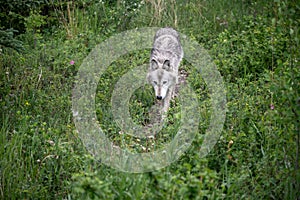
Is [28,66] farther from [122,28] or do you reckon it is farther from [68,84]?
[122,28]

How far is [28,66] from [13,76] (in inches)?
21.0

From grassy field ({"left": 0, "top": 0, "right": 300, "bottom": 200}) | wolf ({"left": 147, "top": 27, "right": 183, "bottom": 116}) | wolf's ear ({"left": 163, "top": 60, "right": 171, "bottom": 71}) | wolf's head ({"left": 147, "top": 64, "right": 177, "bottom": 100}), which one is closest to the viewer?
grassy field ({"left": 0, "top": 0, "right": 300, "bottom": 200})

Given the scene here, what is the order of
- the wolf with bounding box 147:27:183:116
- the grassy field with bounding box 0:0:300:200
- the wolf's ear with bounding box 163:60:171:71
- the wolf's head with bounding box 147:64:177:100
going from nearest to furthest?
the grassy field with bounding box 0:0:300:200 < the wolf's head with bounding box 147:64:177:100 < the wolf with bounding box 147:27:183:116 < the wolf's ear with bounding box 163:60:171:71

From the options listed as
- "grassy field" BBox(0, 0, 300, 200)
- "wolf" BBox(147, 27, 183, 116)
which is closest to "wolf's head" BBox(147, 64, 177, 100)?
"wolf" BBox(147, 27, 183, 116)

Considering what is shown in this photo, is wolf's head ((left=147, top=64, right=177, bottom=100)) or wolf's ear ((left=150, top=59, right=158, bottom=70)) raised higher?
wolf's ear ((left=150, top=59, right=158, bottom=70))

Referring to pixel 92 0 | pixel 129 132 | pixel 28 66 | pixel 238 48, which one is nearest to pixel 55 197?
pixel 129 132

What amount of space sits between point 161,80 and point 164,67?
0.26 metres

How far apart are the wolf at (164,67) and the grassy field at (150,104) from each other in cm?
22

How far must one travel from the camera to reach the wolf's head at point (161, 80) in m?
7.01

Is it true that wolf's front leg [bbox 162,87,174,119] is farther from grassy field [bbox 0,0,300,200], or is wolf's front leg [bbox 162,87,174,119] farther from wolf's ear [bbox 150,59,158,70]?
wolf's ear [bbox 150,59,158,70]

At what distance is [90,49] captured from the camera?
8.17m

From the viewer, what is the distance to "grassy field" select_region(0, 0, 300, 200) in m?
3.92

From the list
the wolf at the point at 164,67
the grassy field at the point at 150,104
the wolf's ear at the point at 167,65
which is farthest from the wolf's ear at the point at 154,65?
the grassy field at the point at 150,104

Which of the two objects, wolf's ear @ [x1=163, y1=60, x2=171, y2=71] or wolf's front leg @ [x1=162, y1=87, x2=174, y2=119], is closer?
wolf's front leg @ [x1=162, y1=87, x2=174, y2=119]
